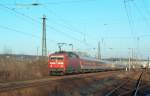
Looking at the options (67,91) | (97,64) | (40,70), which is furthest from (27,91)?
(97,64)

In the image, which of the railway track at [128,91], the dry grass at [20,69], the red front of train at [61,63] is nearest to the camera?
the railway track at [128,91]

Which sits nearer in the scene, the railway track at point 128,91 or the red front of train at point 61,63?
the railway track at point 128,91

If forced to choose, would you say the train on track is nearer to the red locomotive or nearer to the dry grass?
the red locomotive

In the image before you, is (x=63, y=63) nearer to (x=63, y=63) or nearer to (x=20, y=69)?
(x=63, y=63)

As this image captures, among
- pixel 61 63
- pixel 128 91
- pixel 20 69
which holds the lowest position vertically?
pixel 128 91

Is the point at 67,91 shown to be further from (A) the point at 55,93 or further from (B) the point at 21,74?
(B) the point at 21,74

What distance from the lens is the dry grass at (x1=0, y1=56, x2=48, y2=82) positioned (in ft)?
129

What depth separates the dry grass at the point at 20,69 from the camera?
39.3 meters

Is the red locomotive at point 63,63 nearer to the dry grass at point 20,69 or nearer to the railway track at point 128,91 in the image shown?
→ the dry grass at point 20,69

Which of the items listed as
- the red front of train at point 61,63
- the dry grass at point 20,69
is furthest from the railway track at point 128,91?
the red front of train at point 61,63

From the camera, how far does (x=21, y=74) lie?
41.8 meters

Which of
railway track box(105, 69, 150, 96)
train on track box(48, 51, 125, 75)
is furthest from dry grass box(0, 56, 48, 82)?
railway track box(105, 69, 150, 96)

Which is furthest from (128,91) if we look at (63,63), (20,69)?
(20,69)

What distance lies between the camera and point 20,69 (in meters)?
43.8
